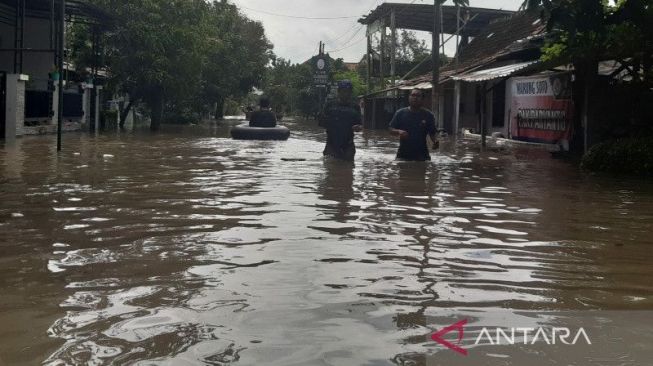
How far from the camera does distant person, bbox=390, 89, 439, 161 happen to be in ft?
37.4

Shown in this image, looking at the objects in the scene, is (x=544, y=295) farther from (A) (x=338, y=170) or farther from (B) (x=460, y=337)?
(A) (x=338, y=170)

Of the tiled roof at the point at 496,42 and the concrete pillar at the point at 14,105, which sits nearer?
the concrete pillar at the point at 14,105

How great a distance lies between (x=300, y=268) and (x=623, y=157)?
29.4 ft

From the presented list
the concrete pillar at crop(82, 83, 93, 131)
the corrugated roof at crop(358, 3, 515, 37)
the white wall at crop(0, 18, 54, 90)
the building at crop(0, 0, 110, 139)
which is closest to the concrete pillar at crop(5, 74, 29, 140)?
the building at crop(0, 0, 110, 139)

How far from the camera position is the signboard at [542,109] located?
17.4 meters

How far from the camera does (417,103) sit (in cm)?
1136

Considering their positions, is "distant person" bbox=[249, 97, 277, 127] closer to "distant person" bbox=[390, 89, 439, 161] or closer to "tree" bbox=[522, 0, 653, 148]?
"tree" bbox=[522, 0, 653, 148]

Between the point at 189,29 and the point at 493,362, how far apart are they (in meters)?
30.5

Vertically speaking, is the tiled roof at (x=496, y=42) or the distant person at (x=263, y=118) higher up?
the tiled roof at (x=496, y=42)

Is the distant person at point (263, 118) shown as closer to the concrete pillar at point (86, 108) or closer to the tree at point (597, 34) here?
the concrete pillar at point (86, 108)

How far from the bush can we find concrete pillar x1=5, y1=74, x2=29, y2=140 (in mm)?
16802

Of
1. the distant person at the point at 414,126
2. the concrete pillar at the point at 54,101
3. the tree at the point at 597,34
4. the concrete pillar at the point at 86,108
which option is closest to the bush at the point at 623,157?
the tree at the point at 597,34

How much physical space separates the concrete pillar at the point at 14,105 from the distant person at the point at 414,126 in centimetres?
1421

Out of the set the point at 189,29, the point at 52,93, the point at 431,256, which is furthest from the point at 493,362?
the point at 189,29
